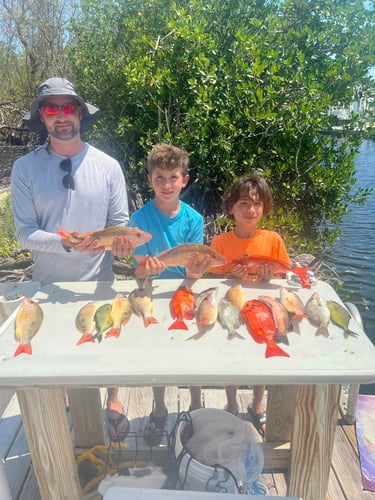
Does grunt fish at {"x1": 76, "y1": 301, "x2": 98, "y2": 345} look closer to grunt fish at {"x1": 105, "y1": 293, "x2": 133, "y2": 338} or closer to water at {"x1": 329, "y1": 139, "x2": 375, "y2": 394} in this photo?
grunt fish at {"x1": 105, "y1": 293, "x2": 133, "y2": 338}

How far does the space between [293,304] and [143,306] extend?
82 centimetres

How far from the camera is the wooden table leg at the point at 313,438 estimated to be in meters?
1.91

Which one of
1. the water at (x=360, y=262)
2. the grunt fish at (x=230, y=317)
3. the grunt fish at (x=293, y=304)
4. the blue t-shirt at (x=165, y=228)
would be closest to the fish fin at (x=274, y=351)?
the grunt fish at (x=230, y=317)

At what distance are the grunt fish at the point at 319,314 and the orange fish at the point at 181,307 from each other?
0.63m

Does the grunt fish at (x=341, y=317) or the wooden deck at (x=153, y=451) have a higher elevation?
the grunt fish at (x=341, y=317)

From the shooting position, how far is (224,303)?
208cm

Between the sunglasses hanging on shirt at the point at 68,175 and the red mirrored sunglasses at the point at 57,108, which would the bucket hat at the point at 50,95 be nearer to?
the red mirrored sunglasses at the point at 57,108

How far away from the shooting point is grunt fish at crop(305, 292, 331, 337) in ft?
6.22

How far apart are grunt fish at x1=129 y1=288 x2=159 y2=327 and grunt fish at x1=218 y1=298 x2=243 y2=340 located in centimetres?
35

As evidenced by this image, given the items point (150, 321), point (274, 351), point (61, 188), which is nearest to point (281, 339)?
point (274, 351)

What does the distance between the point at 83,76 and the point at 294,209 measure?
5.34m

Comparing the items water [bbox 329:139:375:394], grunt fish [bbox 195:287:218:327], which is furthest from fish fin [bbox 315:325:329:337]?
water [bbox 329:139:375:394]

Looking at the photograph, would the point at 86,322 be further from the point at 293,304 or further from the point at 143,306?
the point at 293,304

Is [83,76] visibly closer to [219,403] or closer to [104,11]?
[104,11]
